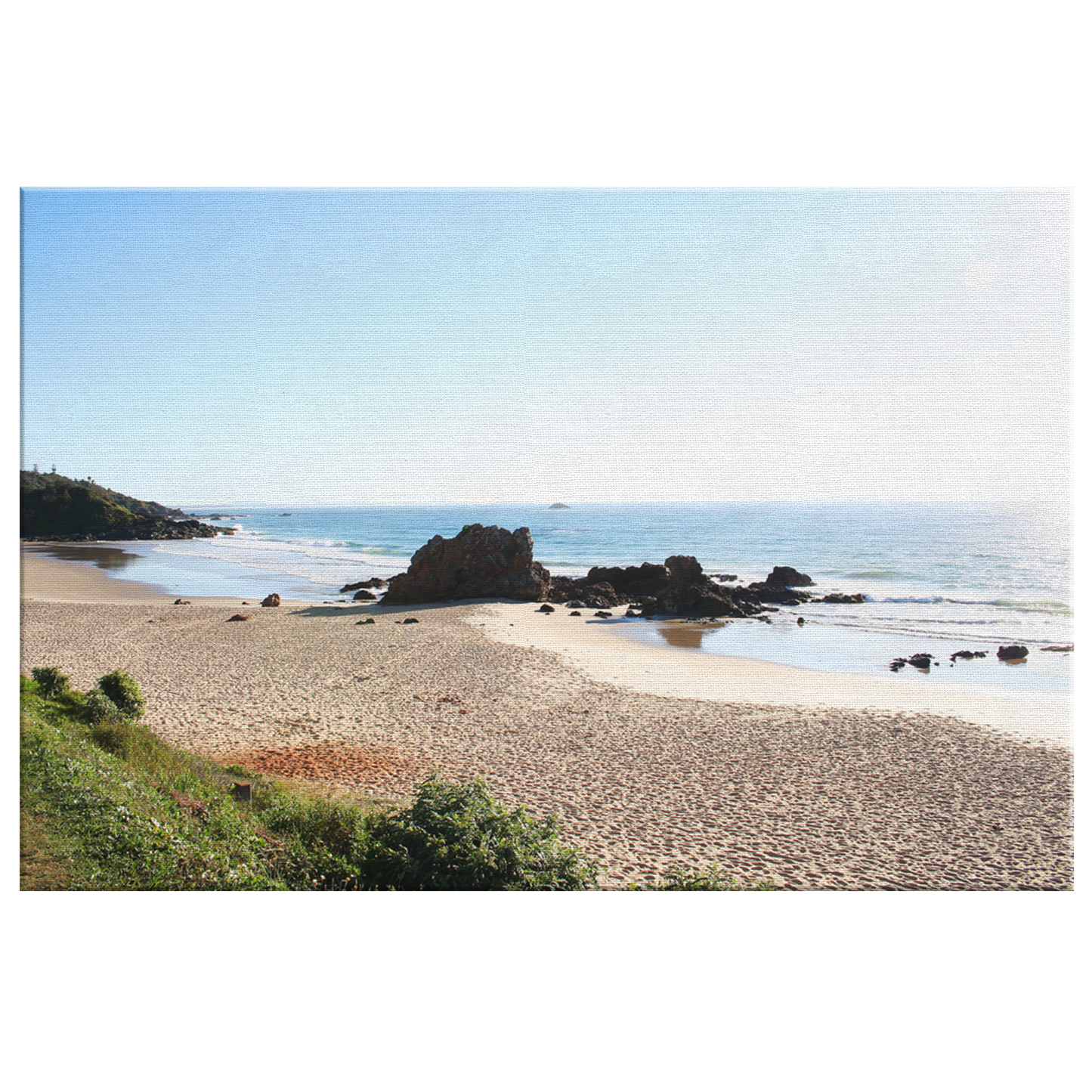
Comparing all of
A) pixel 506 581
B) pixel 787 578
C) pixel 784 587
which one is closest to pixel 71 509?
pixel 506 581

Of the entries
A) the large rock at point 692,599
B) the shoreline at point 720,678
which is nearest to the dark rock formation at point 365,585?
the shoreline at point 720,678

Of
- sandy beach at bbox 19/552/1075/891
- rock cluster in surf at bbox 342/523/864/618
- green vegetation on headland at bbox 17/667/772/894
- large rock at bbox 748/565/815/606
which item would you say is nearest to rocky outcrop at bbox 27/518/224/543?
rock cluster in surf at bbox 342/523/864/618

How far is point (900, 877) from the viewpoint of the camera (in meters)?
5.40

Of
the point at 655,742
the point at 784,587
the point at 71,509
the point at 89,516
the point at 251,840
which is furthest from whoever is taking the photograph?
the point at 89,516

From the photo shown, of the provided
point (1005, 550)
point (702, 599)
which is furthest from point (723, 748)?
point (1005, 550)

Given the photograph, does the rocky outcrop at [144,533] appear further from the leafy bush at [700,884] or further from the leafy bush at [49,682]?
the leafy bush at [700,884]

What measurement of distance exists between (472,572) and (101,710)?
16.5 meters

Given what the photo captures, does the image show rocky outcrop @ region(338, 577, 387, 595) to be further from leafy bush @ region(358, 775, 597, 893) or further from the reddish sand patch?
leafy bush @ region(358, 775, 597, 893)

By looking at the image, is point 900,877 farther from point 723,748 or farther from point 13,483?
point 13,483

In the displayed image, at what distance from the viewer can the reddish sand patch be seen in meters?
7.28

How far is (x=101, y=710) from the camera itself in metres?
7.57

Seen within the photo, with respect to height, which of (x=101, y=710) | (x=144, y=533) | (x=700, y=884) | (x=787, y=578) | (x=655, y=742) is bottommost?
(x=655, y=742)

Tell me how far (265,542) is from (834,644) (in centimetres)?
4372

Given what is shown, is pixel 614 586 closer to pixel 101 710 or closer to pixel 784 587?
pixel 784 587
